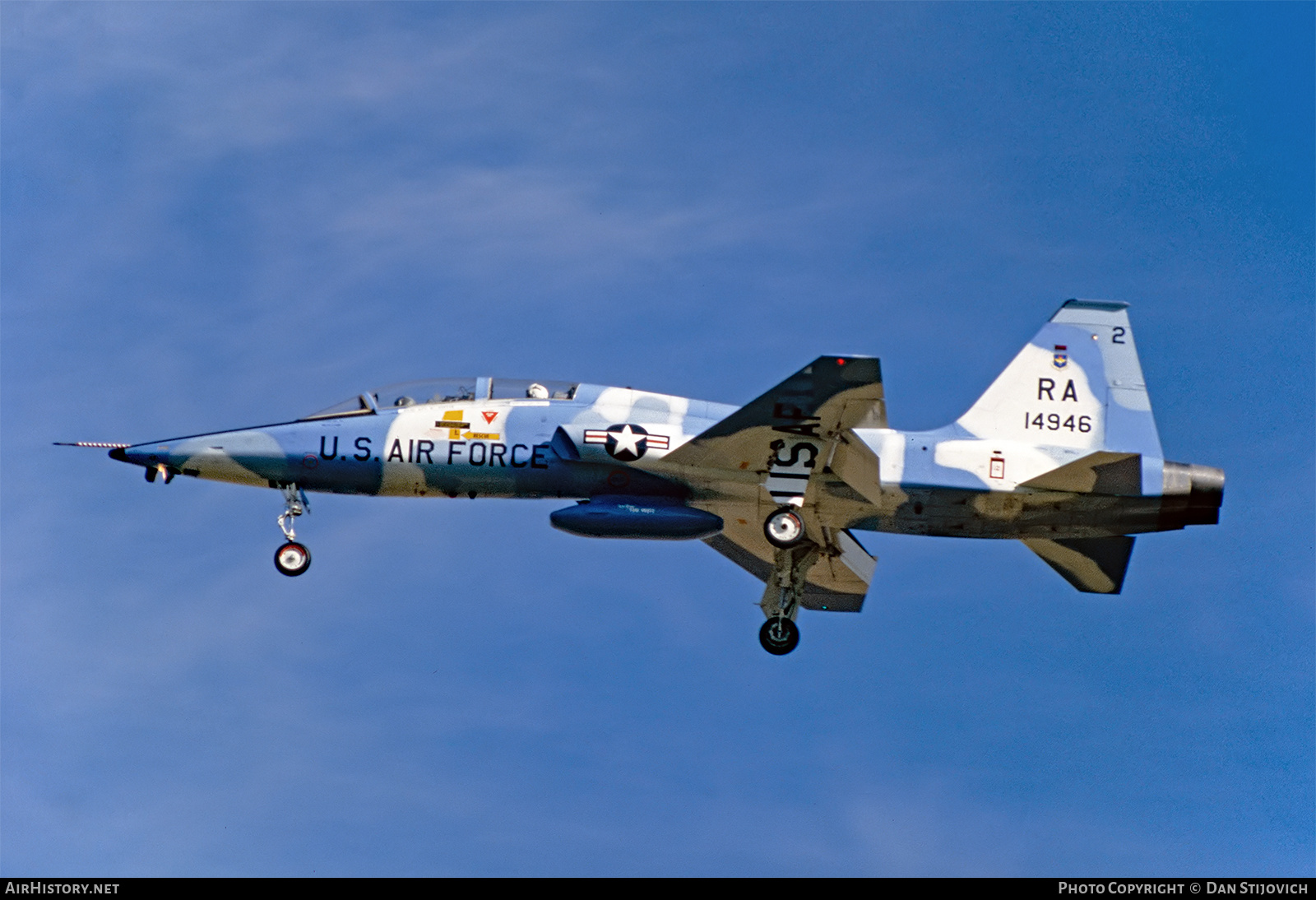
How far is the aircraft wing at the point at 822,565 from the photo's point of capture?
108 feet

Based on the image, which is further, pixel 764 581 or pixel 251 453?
pixel 764 581

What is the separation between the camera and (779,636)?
32.3 meters

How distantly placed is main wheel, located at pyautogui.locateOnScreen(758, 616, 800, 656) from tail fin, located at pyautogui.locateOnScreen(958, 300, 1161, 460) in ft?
17.3

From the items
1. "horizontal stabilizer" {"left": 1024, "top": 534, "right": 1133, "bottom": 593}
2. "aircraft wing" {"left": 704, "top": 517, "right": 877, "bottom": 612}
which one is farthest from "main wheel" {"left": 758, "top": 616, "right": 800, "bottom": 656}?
"horizontal stabilizer" {"left": 1024, "top": 534, "right": 1133, "bottom": 593}

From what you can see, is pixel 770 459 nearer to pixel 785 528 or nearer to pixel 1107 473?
pixel 785 528

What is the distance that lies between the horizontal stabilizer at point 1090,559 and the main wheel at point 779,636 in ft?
15.2

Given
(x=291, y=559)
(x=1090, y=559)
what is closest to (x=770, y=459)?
(x=1090, y=559)

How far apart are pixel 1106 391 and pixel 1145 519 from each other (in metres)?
2.31

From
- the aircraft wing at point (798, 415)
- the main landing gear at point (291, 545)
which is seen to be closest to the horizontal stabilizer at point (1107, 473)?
the aircraft wing at point (798, 415)

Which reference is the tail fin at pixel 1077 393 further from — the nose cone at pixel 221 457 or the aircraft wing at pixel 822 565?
the nose cone at pixel 221 457

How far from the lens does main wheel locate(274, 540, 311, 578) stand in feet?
101
